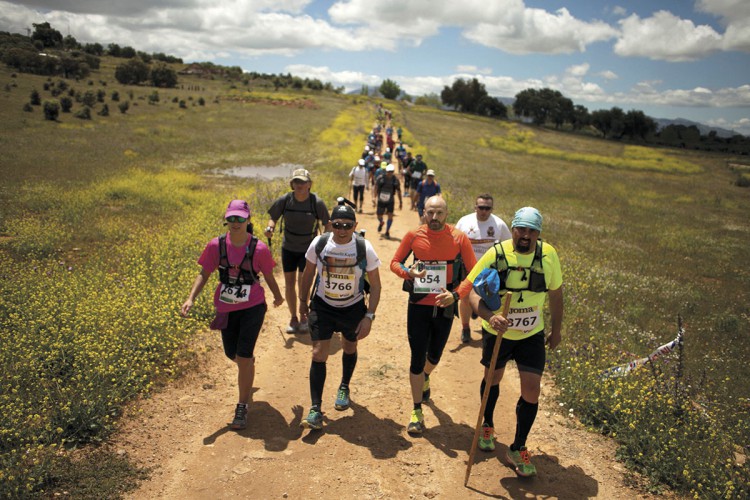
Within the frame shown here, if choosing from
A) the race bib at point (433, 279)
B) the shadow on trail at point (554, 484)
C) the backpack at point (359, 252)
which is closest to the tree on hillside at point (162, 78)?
the backpack at point (359, 252)

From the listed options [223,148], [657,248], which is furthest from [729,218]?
[223,148]

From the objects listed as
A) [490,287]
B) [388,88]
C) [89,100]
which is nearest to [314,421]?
[490,287]

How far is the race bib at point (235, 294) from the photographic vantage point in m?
4.88

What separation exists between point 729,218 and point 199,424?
32435mm

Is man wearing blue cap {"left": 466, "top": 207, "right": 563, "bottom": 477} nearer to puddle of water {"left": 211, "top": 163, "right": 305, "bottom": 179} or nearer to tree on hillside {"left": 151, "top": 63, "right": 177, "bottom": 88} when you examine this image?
puddle of water {"left": 211, "top": 163, "right": 305, "bottom": 179}

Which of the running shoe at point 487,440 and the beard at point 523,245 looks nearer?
the beard at point 523,245

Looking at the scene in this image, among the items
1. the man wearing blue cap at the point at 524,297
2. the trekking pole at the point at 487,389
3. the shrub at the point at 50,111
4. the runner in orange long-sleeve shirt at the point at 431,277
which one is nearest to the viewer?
the trekking pole at the point at 487,389

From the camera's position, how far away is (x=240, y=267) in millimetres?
4871

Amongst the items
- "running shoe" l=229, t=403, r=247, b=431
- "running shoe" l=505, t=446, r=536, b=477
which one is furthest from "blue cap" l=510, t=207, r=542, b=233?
"running shoe" l=229, t=403, r=247, b=431

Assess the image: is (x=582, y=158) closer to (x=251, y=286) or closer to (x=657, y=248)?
(x=657, y=248)

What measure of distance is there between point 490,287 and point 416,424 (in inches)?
78.7

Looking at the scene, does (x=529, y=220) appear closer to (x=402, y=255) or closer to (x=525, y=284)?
(x=525, y=284)

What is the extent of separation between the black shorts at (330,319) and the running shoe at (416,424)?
3.90ft

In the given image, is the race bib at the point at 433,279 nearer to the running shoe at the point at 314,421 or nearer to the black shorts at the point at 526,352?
the black shorts at the point at 526,352
